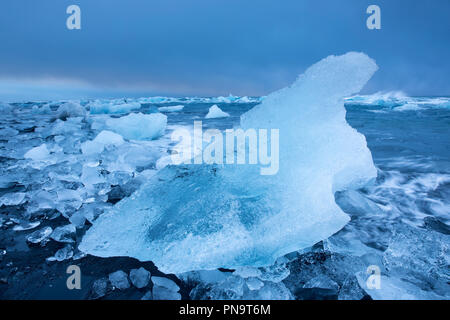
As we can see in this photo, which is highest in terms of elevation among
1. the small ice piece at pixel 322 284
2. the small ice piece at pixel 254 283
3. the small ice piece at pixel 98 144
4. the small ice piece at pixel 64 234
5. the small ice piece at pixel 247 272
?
the small ice piece at pixel 98 144

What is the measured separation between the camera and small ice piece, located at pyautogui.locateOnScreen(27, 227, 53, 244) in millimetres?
1680

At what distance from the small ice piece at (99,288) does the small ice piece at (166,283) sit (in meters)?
0.27

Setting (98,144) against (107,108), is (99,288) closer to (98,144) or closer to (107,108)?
(98,144)

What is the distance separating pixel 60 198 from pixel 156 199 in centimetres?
114

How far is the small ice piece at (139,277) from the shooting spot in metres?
1.35

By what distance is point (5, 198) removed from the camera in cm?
227

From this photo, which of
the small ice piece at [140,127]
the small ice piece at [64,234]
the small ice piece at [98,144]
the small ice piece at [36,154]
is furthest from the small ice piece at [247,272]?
the small ice piece at [140,127]

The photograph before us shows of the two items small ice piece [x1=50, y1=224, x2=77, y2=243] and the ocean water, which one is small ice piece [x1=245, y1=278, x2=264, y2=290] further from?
small ice piece [x1=50, y1=224, x2=77, y2=243]

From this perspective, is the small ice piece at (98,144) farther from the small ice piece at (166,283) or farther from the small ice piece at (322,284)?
the small ice piece at (322,284)

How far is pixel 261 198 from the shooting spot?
1744 millimetres

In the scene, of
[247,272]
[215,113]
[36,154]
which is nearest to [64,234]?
[247,272]

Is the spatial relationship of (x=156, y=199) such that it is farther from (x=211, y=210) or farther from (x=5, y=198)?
(x=5, y=198)

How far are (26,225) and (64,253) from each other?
2.07 ft
